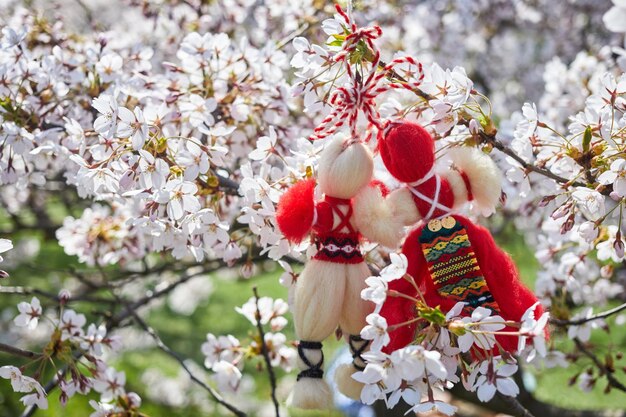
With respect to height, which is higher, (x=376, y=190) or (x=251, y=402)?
(x=376, y=190)

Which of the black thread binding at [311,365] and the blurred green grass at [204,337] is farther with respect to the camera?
the blurred green grass at [204,337]

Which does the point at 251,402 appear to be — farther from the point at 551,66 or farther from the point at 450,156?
the point at 450,156

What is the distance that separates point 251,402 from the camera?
184 inches

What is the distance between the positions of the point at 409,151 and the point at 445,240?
0.18 meters

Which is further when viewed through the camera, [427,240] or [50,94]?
[50,94]

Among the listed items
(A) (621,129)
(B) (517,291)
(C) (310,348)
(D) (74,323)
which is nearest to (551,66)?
(A) (621,129)

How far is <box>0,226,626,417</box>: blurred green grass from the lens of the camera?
11.8 ft

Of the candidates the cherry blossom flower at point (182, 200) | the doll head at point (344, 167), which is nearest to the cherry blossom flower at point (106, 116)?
the cherry blossom flower at point (182, 200)

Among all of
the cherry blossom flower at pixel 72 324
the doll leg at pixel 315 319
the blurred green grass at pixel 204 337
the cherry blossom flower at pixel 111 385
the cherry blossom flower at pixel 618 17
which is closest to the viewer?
the cherry blossom flower at pixel 618 17

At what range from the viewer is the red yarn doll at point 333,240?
1.27 m

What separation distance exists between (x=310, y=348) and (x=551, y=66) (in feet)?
5.80

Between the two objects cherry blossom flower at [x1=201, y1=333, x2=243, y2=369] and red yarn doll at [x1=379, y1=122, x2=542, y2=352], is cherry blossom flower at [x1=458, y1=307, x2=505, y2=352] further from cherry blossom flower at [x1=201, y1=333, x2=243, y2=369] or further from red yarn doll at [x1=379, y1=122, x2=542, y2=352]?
cherry blossom flower at [x1=201, y1=333, x2=243, y2=369]

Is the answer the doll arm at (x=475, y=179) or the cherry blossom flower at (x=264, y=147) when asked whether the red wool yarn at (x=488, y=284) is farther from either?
the cherry blossom flower at (x=264, y=147)

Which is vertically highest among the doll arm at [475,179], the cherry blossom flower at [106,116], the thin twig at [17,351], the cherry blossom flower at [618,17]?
the cherry blossom flower at [618,17]
